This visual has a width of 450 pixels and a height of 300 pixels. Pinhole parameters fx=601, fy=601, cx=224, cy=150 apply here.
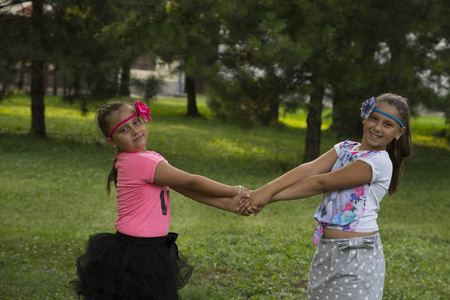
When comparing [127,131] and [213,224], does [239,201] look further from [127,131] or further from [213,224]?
[213,224]

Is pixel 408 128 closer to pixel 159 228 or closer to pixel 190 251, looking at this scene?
pixel 159 228

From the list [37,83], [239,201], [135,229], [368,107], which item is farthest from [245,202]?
[37,83]

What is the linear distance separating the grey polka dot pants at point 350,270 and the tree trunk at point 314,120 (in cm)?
710

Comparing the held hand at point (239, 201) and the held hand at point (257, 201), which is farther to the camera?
the held hand at point (239, 201)

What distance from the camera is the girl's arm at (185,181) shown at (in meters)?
2.86

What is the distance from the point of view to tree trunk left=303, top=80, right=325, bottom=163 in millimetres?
10250

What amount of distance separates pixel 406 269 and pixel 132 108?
11.0 feet

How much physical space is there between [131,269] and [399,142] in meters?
1.45

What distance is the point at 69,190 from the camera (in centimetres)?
838

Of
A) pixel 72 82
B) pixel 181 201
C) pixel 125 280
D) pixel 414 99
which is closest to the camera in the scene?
pixel 125 280

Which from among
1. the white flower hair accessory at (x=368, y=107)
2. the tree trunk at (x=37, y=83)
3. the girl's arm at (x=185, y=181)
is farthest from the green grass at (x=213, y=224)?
the white flower hair accessory at (x=368, y=107)

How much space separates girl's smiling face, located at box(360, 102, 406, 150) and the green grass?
1.69m

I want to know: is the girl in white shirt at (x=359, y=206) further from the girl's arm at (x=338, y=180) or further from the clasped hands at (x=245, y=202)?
the clasped hands at (x=245, y=202)

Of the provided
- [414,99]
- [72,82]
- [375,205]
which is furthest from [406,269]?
[72,82]
